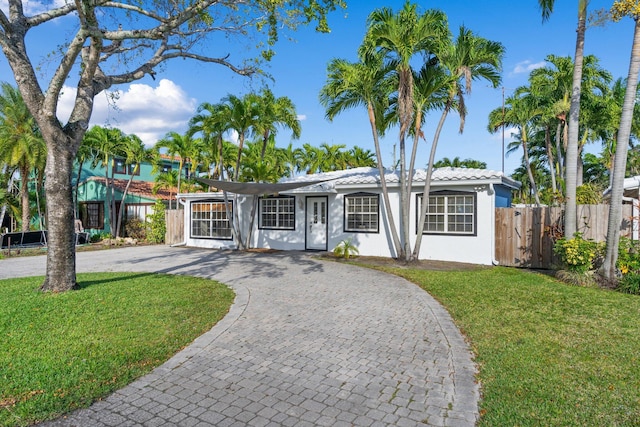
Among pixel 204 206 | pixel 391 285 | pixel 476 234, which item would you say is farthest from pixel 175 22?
pixel 204 206

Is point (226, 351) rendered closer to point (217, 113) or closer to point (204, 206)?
point (217, 113)

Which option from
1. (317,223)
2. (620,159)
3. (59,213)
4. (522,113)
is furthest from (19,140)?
(522,113)

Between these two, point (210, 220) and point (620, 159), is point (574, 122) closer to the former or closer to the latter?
point (620, 159)

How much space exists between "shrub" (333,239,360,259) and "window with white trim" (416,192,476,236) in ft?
8.42

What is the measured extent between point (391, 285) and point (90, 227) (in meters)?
21.3

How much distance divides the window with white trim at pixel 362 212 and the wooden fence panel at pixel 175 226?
349 inches

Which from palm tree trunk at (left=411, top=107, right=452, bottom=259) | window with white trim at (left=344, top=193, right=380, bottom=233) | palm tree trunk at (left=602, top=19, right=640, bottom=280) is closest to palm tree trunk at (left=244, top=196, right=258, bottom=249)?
window with white trim at (left=344, top=193, right=380, bottom=233)

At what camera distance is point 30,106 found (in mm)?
6781

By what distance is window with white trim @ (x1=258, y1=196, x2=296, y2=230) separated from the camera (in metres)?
15.4

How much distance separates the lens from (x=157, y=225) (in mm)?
19156

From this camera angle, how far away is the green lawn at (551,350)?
3158mm

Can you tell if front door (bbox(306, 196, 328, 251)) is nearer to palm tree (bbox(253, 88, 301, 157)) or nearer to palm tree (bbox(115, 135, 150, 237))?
palm tree (bbox(253, 88, 301, 157))

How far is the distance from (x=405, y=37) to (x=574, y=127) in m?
4.80

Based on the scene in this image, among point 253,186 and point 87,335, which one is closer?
point 87,335
